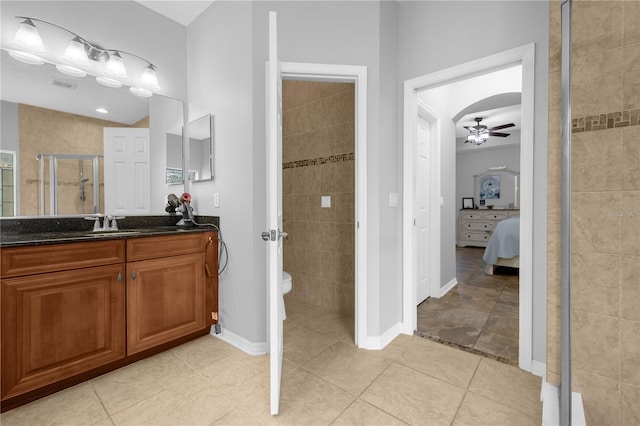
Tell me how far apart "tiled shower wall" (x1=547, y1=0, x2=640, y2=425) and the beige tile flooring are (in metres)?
0.40

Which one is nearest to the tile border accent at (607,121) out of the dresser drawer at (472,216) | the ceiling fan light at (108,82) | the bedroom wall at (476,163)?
the ceiling fan light at (108,82)

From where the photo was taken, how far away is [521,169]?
183cm

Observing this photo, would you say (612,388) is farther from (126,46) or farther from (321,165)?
(126,46)

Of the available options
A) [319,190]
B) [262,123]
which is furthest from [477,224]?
[262,123]

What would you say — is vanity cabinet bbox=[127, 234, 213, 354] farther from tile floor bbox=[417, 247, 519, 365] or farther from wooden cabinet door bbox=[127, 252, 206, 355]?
tile floor bbox=[417, 247, 519, 365]

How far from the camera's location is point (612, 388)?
4.12ft

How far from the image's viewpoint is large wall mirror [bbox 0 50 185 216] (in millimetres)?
1875

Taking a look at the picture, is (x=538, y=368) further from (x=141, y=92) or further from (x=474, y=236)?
(x=474, y=236)

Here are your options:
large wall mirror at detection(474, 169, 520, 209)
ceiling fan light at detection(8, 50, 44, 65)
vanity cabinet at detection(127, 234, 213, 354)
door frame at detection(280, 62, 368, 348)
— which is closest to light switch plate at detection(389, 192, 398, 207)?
door frame at detection(280, 62, 368, 348)

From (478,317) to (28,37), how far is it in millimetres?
4046

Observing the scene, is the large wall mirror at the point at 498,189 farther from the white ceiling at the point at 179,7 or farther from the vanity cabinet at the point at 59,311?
the vanity cabinet at the point at 59,311

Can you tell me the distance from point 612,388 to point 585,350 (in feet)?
0.58

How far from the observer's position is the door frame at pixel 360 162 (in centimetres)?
206

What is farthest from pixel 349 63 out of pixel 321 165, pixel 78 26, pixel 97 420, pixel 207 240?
pixel 97 420
